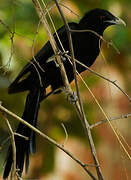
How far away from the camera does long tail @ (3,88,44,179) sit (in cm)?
214

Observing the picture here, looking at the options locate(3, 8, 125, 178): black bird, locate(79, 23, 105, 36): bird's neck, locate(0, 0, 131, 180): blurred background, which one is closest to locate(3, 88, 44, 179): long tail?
locate(3, 8, 125, 178): black bird

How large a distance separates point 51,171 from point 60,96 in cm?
54

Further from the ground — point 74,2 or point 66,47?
point 74,2

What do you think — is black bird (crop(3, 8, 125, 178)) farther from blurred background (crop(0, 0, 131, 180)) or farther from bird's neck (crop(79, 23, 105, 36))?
blurred background (crop(0, 0, 131, 180))

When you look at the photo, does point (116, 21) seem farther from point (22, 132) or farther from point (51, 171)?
point (51, 171)

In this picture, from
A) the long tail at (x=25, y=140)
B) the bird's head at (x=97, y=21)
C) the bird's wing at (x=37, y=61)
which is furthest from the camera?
the bird's head at (x=97, y=21)

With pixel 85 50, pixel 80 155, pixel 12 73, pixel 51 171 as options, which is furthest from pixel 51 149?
pixel 80 155

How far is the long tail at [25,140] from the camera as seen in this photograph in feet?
7.03

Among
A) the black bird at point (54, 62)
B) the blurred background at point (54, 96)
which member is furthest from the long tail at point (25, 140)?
the blurred background at point (54, 96)

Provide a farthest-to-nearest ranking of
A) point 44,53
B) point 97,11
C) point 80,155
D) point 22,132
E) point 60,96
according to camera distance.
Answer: point 80,155
point 60,96
point 97,11
point 44,53
point 22,132

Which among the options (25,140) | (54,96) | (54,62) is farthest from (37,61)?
(54,96)

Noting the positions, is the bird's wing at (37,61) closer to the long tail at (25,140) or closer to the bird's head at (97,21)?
Answer: the long tail at (25,140)

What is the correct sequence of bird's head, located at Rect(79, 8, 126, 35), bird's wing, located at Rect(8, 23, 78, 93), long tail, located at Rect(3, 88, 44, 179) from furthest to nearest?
bird's head, located at Rect(79, 8, 126, 35) < bird's wing, located at Rect(8, 23, 78, 93) < long tail, located at Rect(3, 88, 44, 179)

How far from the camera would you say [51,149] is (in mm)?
Answer: 3396
